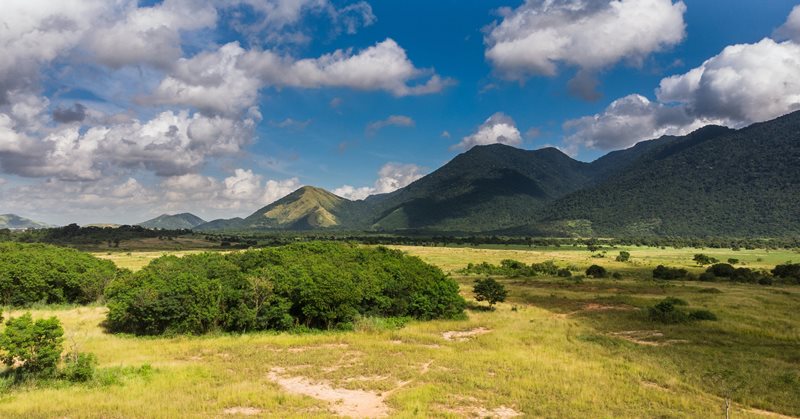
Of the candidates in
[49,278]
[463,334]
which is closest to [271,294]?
[463,334]

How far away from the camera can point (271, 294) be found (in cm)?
4347

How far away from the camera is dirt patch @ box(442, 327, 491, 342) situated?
40500 millimetres

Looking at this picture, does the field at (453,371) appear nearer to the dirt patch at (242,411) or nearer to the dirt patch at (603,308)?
the dirt patch at (242,411)

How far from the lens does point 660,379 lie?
2670 cm

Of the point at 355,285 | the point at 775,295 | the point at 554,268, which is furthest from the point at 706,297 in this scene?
the point at 355,285

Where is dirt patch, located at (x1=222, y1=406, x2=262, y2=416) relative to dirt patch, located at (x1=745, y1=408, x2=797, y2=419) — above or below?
above

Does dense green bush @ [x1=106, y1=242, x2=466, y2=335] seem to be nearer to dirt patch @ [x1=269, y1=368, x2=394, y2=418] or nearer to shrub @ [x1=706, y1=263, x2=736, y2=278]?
dirt patch @ [x1=269, y1=368, x2=394, y2=418]

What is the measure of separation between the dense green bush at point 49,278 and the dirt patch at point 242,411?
51.8 metres

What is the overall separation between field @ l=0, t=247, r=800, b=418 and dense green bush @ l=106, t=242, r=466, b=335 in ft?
8.34

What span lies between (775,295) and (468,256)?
94.2m

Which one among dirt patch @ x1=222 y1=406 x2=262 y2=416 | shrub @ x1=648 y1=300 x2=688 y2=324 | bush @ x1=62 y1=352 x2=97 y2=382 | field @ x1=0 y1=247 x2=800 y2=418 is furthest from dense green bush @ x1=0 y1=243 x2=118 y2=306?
shrub @ x1=648 y1=300 x2=688 y2=324

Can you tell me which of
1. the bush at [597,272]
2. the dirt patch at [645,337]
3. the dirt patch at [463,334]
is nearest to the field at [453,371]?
the dirt patch at [645,337]

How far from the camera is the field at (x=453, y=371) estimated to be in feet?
71.5

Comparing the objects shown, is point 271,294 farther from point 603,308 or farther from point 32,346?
point 603,308
